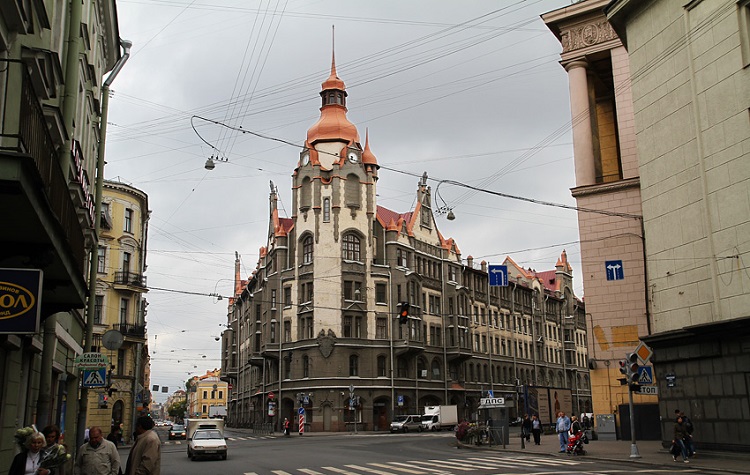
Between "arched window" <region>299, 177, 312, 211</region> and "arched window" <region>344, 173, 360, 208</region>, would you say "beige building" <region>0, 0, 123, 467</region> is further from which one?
"arched window" <region>344, 173, 360, 208</region>

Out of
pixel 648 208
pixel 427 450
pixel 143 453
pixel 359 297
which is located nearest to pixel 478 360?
pixel 359 297

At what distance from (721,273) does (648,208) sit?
190 inches

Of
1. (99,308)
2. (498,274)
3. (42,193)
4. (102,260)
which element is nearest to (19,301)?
(42,193)

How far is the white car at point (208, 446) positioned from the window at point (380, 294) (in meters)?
36.8

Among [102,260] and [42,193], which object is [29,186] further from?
[102,260]

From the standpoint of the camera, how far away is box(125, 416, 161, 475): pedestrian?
9883 millimetres

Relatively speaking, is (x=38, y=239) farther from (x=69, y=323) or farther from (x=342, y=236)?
(x=342, y=236)

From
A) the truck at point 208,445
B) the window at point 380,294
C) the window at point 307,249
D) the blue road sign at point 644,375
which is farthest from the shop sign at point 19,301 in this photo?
the window at point 380,294

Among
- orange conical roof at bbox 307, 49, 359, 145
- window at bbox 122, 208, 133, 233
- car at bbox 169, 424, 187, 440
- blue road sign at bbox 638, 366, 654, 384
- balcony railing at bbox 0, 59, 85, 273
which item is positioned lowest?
car at bbox 169, 424, 187, 440

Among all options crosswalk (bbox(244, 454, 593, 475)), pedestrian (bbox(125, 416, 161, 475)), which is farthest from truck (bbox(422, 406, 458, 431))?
pedestrian (bbox(125, 416, 161, 475))

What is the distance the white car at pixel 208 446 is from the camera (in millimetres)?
28641

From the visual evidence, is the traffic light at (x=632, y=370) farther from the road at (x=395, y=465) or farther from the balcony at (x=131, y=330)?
the balcony at (x=131, y=330)

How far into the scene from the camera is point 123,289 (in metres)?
52.5

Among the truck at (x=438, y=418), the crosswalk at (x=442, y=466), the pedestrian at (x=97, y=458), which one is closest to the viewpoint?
the pedestrian at (x=97, y=458)
